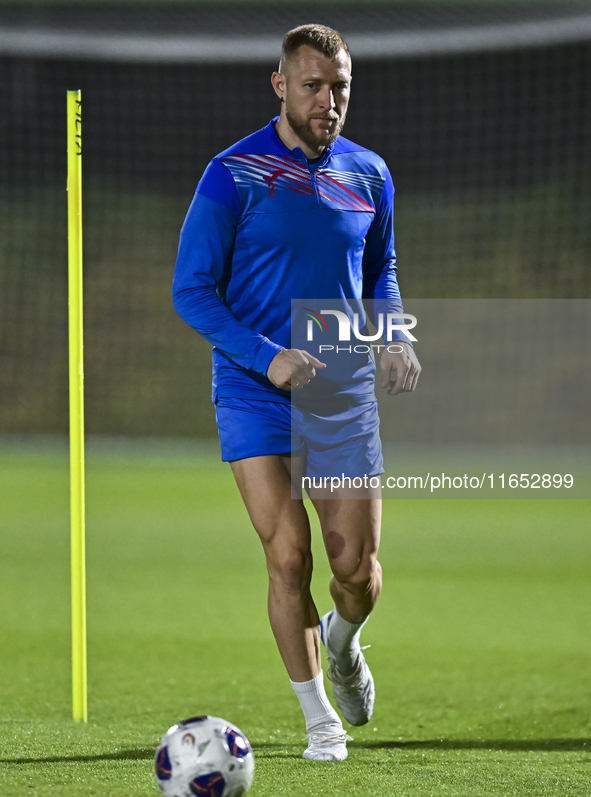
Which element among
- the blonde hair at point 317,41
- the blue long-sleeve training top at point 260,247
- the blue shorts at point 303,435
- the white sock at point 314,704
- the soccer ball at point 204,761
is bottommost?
the white sock at point 314,704

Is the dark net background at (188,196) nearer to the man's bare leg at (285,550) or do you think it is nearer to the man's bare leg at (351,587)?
the man's bare leg at (351,587)

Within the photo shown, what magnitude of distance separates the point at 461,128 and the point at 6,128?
775 cm

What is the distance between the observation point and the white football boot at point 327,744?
3.01 m

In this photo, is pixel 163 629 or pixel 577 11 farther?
pixel 577 11

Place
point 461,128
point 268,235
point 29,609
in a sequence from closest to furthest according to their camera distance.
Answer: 1. point 268,235
2. point 29,609
3. point 461,128

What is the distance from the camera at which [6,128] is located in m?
17.2

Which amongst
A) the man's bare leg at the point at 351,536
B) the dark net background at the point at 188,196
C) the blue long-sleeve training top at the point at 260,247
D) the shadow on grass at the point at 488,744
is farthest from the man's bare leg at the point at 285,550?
the dark net background at the point at 188,196

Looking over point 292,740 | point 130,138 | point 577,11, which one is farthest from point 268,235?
point 130,138

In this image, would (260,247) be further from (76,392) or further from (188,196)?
(188,196)

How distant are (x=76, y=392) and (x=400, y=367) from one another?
1.15 metres

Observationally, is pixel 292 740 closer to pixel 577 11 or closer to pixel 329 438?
pixel 329 438

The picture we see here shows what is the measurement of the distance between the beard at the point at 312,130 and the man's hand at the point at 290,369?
0.68 m

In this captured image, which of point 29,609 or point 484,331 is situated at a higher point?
point 484,331

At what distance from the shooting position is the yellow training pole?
3455 mm
